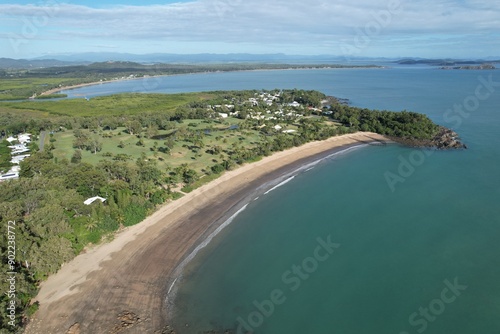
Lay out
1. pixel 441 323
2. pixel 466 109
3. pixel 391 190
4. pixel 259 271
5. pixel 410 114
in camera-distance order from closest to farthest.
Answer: pixel 441 323
pixel 259 271
pixel 391 190
pixel 410 114
pixel 466 109

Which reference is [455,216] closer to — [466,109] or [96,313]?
[96,313]

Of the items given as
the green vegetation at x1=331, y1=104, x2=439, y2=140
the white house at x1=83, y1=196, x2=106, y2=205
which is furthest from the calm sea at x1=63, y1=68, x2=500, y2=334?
the green vegetation at x1=331, y1=104, x2=439, y2=140

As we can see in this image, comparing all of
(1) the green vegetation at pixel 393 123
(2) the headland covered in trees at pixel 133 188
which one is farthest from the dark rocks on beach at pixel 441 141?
(1) the green vegetation at pixel 393 123

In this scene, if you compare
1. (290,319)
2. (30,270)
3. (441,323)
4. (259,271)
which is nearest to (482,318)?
(441,323)

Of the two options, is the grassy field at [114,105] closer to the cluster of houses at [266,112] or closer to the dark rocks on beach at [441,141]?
the cluster of houses at [266,112]

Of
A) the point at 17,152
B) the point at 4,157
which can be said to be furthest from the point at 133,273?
the point at 17,152
